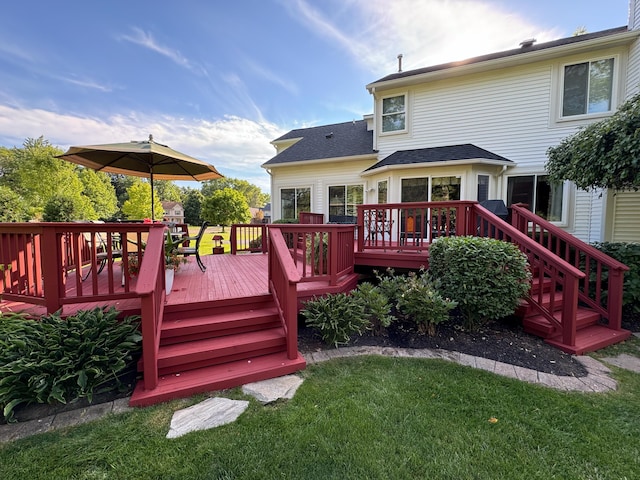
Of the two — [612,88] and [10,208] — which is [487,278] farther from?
[10,208]

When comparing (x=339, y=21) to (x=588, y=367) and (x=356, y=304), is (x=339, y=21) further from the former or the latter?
(x=588, y=367)

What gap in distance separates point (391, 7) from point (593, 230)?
794cm

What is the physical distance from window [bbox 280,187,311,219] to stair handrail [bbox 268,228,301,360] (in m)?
7.46

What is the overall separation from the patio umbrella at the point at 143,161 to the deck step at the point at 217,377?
3177 mm

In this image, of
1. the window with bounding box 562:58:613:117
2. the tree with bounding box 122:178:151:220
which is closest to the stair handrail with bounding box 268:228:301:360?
the window with bounding box 562:58:613:117

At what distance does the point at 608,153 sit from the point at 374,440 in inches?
212

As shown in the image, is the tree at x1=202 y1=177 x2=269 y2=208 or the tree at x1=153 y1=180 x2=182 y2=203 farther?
the tree at x1=202 y1=177 x2=269 y2=208

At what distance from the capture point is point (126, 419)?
2258 millimetres

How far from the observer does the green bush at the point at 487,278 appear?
3664mm

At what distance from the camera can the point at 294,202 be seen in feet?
37.3

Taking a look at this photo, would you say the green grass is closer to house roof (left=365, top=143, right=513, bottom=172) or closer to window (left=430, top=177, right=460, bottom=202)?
window (left=430, top=177, right=460, bottom=202)

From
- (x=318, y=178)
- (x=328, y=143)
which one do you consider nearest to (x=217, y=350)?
(x=318, y=178)

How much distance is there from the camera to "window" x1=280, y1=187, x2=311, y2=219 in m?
11.1

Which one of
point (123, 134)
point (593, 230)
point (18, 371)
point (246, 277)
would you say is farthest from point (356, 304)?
point (123, 134)
